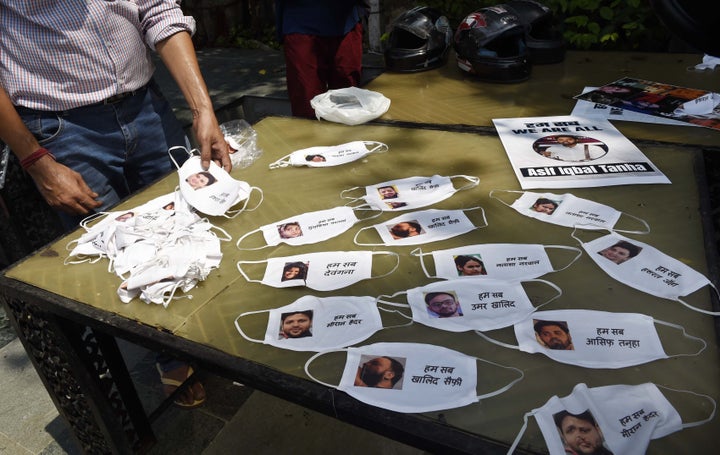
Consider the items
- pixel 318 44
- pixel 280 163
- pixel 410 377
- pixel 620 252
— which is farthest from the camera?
pixel 318 44

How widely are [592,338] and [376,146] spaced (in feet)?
3.58

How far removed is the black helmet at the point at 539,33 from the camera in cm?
248

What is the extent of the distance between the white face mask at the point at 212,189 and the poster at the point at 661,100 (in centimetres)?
151

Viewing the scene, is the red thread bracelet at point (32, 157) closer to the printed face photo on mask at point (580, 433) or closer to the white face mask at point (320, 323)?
the white face mask at point (320, 323)

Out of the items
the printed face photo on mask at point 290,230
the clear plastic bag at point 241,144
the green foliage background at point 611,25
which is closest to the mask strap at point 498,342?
the printed face photo on mask at point 290,230

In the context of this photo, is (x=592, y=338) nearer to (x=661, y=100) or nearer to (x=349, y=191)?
(x=349, y=191)

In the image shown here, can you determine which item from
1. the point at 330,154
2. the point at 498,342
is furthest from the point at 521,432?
the point at 330,154

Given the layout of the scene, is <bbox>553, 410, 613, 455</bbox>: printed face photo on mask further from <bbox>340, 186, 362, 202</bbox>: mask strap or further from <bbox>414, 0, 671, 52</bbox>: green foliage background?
<bbox>414, 0, 671, 52</bbox>: green foliage background

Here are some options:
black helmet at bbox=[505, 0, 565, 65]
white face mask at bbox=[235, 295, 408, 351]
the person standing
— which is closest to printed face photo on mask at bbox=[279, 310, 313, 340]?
white face mask at bbox=[235, 295, 408, 351]

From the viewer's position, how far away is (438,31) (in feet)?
8.66

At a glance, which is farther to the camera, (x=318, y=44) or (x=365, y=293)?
(x=318, y=44)

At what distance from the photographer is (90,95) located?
158 cm

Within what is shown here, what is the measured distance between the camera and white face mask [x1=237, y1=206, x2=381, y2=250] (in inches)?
51.9

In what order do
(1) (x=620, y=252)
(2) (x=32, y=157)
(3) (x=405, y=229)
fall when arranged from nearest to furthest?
(1) (x=620, y=252) → (3) (x=405, y=229) → (2) (x=32, y=157)
